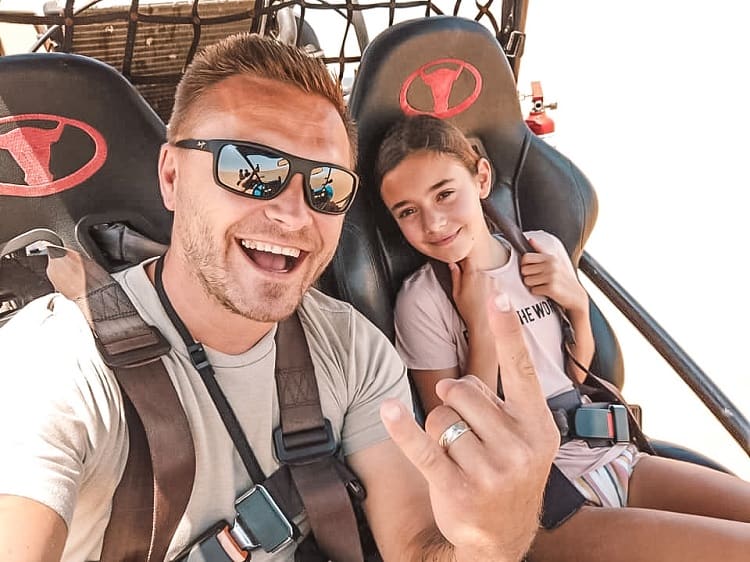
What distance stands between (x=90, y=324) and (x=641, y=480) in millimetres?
987

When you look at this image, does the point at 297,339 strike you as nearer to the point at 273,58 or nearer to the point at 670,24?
the point at 273,58

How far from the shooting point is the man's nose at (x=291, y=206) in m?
1.01

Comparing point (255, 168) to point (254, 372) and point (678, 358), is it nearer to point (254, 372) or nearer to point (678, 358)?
point (254, 372)

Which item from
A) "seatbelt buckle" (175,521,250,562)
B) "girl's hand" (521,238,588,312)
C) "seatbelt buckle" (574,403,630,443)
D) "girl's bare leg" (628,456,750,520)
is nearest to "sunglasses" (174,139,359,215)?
"seatbelt buckle" (175,521,250,562)

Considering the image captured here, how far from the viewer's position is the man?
762 mm

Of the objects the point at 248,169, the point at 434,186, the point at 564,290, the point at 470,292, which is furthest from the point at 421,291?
the point at 248,169

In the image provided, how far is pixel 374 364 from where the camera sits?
1150 mm

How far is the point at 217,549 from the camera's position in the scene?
96 centimetres

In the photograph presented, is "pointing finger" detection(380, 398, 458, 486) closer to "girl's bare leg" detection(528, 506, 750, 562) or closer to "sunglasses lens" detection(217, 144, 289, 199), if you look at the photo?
"sunglasses lens" detection(217, 144, 289, 199)

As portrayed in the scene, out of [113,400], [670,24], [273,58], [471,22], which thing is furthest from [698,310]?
[670,24]

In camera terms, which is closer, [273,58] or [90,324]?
[90,324]

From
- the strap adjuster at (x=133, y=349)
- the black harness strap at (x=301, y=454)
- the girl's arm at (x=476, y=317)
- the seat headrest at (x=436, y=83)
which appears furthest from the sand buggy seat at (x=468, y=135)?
the strap adjuster at (x=133, y=349)

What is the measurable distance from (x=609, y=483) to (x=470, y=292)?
0.42 metres

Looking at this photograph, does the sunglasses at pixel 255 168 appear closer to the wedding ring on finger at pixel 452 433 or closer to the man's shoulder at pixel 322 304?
the man's shoulder at pixel 322 304
